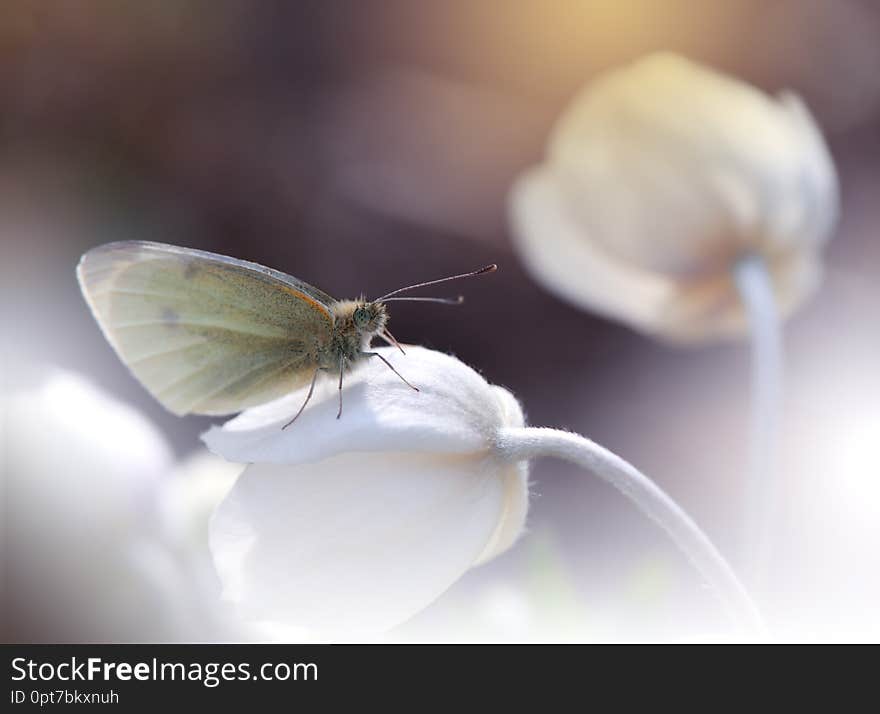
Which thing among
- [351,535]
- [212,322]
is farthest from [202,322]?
[351,535]

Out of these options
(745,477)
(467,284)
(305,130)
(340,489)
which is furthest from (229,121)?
(340,489)

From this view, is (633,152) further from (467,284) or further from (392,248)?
(392,248)

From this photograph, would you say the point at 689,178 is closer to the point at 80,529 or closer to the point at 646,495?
the point at 646,495

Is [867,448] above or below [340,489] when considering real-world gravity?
above

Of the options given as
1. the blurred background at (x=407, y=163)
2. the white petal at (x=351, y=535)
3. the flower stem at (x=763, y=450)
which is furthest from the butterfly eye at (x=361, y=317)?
the blurred background at (x=407, y=163)

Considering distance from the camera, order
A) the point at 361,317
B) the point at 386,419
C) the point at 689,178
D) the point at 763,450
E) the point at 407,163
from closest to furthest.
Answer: the point at 386,419 → the point at 361,317 → the point at 763,450 → the point at 689,178 → the point at 407,163

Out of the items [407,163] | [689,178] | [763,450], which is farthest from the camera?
[407,163]

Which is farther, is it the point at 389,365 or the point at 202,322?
the point at 202,322
